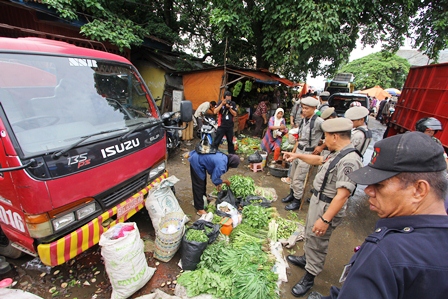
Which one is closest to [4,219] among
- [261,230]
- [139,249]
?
[139,249]

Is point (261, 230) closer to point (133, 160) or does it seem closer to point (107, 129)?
point (133, 160)

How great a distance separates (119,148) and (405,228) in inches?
104

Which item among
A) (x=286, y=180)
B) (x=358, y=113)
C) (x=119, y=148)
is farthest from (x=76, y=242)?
(x=286, y=180)

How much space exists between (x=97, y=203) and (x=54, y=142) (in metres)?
0.78

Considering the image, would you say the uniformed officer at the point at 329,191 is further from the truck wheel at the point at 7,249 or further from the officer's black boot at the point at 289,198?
the truck wheel at the point at 7,249

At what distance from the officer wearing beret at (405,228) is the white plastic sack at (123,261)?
204cm

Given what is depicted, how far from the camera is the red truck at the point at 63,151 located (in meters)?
1.93

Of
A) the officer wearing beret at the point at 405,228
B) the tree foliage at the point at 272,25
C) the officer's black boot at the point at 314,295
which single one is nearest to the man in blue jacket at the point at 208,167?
the officer's black boot at the point at 314,295

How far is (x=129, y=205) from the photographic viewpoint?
2.75m

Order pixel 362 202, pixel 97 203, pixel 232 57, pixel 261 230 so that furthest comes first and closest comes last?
pixel 232 57
pixel 362 202
pixel 261 230
pixel 97 203

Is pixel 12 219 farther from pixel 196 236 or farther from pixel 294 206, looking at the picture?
pixel 294 206

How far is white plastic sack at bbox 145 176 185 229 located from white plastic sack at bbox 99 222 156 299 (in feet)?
1.83

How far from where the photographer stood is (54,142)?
2135mm

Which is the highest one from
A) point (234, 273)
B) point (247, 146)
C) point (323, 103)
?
point (323, 103)
